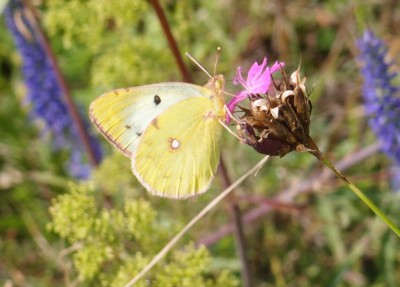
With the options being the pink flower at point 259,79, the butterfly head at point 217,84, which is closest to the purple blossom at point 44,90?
the butterfly head at point 217,84

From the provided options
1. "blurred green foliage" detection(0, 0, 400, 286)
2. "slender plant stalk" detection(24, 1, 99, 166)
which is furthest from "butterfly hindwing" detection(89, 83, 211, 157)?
"slender plant stalk" detection(24, 1, 99, 166)

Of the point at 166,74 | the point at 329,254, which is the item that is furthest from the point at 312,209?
the point at 166,74

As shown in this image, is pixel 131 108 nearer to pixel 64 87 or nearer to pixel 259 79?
pixel 259 79

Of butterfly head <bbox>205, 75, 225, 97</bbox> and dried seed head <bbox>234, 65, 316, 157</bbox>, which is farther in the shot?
butterfly head <bbox>205, 75, 225, 97</bbox>

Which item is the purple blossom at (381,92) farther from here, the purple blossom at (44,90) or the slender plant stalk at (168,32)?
the purple blossom at (44,90)

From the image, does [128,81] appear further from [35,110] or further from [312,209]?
[312,209]

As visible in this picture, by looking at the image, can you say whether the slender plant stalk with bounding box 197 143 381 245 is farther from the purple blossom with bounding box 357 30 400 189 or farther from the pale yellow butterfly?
the pale yellow butterfly

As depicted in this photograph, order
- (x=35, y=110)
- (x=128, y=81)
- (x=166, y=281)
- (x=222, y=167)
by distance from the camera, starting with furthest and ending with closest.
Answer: (x=35, y=110) → (x=128, y=81) → (x=222, y=167) → (x=166, y=281)
